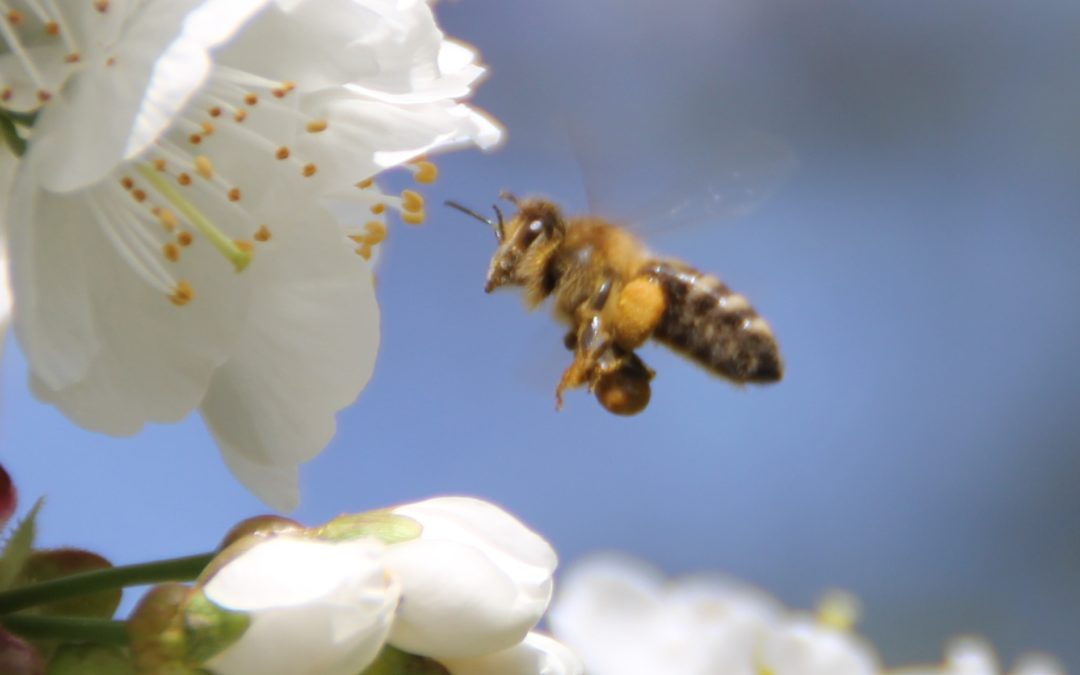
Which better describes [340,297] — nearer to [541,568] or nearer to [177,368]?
[177,368]

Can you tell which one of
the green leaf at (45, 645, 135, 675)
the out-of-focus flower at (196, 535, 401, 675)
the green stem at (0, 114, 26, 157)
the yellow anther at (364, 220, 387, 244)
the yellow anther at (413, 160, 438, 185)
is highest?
the yellow anther at (413, 160, 438, 185)

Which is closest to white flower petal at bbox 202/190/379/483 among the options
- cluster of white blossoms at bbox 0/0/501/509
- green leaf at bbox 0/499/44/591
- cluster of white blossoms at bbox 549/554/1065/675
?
cluster of white blossoms at bbox 0/0/501/509

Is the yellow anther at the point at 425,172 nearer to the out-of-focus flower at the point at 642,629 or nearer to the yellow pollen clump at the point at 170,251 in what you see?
the yellow pollen clump at the point at 170,251

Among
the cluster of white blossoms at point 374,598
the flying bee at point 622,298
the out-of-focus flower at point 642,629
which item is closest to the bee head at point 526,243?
the flying bee at point 622,298

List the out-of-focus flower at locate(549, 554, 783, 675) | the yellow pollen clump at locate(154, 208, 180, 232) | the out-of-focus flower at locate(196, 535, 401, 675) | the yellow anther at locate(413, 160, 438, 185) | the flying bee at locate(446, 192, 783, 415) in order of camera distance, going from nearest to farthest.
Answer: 1. the out-of-focus flower at locate(196, 535, 401, 675)
2. the yellow pollen clump at locate(154, 208, 180, 232)
3. the yellow anther at locate(413, 160, 438, 185)
4. the out-of-focus flower at locate(549, 554, 783, 675)
5. the flying bee at locate(446, 192, 783, 415)

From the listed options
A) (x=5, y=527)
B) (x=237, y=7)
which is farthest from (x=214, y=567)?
(x=237, y=7)

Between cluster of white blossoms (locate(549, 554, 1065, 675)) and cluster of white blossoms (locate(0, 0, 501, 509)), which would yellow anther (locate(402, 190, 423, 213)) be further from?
cluster of white blossoms (locate(549, 554, 1065, 675))

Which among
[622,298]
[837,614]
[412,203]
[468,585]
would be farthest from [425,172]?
[837,614]
